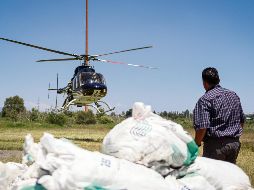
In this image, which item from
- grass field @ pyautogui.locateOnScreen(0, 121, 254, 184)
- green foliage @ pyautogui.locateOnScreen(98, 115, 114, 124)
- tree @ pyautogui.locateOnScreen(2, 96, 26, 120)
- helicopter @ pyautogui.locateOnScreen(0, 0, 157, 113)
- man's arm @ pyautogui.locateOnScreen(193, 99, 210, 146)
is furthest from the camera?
tree @ pyautogui.locateOnScreen(2, 96, 26, 120)

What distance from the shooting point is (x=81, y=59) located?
27.7 metres

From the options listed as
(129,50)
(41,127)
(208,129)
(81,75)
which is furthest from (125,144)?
(41,127)

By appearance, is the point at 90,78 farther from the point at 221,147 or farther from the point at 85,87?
the point at 221,147

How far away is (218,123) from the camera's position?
4824mm

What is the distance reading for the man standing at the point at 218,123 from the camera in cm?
479

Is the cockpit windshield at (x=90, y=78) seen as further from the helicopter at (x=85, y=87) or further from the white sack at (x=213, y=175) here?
the white sack at (x=213, y=175)

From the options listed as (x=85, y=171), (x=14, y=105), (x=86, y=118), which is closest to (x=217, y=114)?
(x=85, y=171)

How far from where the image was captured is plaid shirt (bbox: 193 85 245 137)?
479 cm

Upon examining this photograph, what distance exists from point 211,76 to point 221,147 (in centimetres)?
77

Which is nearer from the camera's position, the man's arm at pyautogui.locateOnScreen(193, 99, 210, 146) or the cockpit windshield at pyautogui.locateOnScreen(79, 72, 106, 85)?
the man's arm at pyautogui.locateOnScreen(193, 99, 210, 146)

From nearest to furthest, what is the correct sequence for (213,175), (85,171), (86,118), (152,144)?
(85,171) → (152,144) → (213,175) → (86,118)

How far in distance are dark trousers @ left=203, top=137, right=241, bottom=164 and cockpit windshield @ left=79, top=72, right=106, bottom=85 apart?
1904 centimetres

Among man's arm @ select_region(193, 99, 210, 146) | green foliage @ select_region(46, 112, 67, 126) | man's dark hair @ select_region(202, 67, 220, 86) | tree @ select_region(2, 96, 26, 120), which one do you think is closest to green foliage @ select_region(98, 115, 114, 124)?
green foliage @ select_region(46, 112, 67, 126)

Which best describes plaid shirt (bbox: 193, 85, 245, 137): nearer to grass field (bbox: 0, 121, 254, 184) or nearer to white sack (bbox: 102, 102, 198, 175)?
white sack (bbox: 102, 102, 198, 175)
